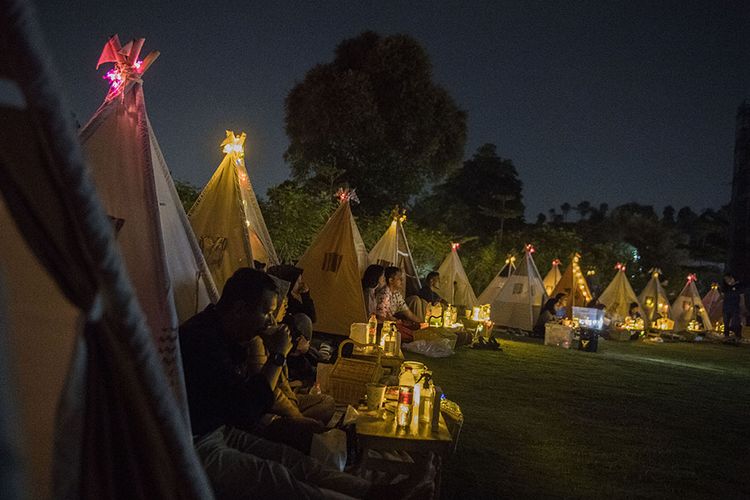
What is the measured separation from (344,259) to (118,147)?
5.34 m

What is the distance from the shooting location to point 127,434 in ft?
4.16

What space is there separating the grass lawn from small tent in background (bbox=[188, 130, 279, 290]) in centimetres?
331

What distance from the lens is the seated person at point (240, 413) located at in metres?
2.21

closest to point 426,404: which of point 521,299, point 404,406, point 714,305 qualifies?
point 404,406

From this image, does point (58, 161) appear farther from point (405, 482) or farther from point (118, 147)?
point (118, 147)

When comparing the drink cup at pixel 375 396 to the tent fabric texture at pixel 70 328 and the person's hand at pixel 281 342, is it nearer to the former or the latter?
the person's hand at pixel 281 342

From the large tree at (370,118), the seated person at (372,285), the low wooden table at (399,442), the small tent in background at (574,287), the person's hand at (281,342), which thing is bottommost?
the low wooden table at (399,442)

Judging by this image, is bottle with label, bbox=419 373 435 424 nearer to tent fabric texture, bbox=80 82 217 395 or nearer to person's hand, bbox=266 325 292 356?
person's hand, bbox=266 325 292 356

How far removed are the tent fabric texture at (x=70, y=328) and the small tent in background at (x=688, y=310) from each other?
74.7 ft

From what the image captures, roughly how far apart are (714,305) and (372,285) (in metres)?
20.5

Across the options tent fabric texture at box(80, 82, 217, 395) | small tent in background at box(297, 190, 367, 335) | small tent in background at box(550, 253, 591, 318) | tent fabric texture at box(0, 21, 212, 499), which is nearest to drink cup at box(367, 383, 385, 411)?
tent fabric texture at box(80, 82, 217, 395)

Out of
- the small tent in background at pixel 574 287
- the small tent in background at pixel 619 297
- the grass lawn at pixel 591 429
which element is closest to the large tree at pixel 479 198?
the small tent in background at pixel 619 297

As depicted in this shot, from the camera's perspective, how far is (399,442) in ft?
9.54

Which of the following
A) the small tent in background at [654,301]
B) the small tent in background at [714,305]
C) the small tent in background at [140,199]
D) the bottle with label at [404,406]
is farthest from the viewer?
the small tent in background at [714,305]
